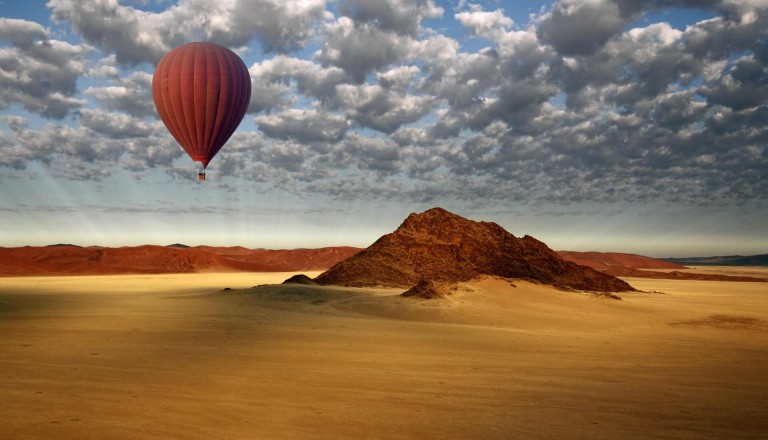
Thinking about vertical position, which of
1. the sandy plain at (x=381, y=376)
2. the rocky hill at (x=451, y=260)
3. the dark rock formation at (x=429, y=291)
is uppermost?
the rocky hill at (x=451, y=260)

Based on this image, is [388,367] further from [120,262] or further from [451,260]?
[120,262]

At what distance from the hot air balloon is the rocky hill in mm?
10122

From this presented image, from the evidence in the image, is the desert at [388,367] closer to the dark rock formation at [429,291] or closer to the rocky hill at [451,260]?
the dark rock formation at [429,291]

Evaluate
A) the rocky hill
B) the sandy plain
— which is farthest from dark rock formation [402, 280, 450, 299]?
the rocky hill

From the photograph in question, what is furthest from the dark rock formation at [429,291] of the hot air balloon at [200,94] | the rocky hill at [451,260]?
the hot air balloon at [200,94]

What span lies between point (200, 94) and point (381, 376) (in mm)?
24330

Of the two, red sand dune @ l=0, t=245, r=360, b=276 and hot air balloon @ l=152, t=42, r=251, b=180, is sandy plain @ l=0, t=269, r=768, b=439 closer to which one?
hot air balloon @ l=152, t=42, r=251, b=180

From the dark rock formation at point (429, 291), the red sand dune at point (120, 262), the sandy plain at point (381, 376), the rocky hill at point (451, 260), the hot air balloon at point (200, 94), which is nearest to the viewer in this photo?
the sandy plain at point (381, 376)

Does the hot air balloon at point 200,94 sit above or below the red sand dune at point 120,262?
above

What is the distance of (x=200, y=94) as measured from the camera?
28594 millimetres

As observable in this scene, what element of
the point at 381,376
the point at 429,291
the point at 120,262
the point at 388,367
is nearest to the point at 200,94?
the point at 429,291

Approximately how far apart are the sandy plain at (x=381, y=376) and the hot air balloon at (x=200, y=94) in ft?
46.5

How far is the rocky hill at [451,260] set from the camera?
30406mm

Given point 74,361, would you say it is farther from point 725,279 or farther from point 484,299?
point 725,279
